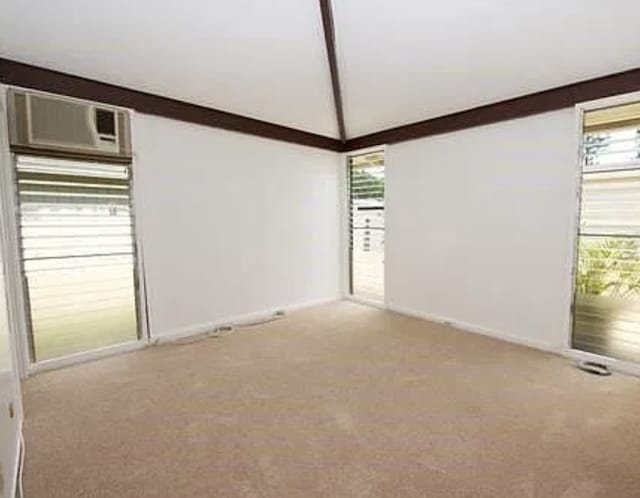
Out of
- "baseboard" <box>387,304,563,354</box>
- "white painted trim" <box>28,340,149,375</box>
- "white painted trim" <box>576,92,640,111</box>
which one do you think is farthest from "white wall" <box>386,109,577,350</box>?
"white painted trim" <box>28,340,149,375</box>

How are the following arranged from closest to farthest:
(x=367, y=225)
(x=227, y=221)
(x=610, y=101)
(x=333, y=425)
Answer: (x=333, y=425)
(x=610, y=101)
(x=227, y=221)
(x=367, y=225)

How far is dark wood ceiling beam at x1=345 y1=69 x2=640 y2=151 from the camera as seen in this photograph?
2.70 m

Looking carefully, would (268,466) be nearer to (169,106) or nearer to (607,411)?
(607,411)

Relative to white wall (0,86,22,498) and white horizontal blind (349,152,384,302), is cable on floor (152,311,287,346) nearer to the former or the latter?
white horizontal blind (349,152,384,302)

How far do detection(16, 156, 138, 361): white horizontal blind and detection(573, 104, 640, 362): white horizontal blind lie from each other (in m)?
3.93

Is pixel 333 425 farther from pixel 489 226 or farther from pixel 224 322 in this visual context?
pixel 489 226

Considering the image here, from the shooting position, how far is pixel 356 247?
5098mm

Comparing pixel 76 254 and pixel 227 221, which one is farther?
pixel 227 221

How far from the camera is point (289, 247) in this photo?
177 inches

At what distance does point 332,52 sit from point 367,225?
2226 mm

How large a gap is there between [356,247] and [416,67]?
8.10 feet

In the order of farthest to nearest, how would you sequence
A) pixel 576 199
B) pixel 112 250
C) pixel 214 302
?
pixel 214 302 → pixel 112 250 → pixel 576 199

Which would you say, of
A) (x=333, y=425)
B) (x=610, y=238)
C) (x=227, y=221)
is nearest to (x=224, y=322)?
(x=227, y=221)

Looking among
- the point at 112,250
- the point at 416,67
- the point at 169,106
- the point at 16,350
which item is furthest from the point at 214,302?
the point at 416,67
